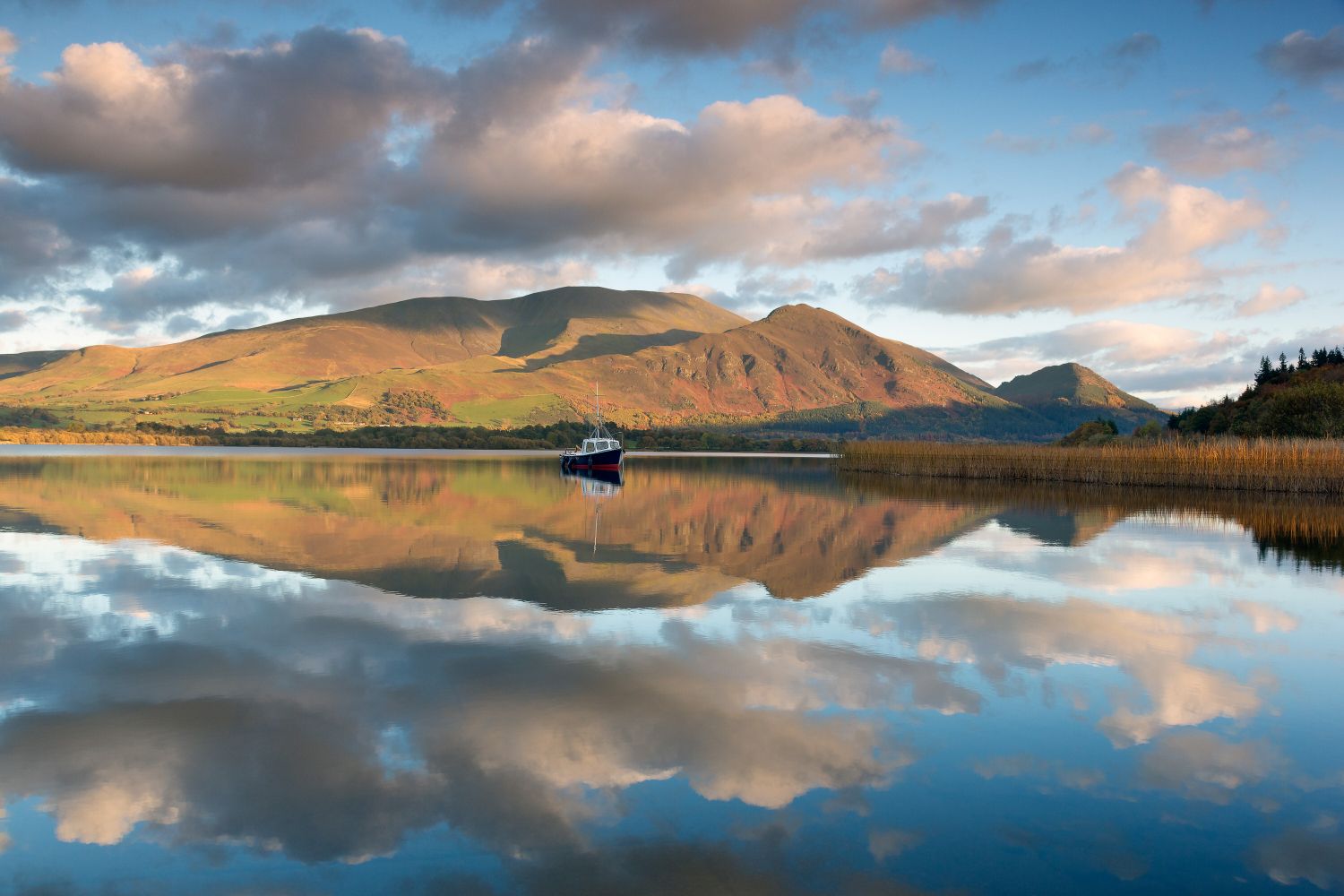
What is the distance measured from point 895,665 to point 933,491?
1493 inches

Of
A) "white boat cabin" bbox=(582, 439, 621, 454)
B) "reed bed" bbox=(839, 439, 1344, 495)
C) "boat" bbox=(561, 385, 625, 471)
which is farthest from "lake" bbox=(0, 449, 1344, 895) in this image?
"white boat cabin" bbox=(582, 439, 621, 454)

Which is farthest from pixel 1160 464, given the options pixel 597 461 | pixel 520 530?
pixel 520 530

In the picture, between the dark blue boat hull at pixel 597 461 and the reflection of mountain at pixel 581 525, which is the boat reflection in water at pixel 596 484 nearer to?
the dark blue boat hull at pixel 597 461

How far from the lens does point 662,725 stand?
826 centimetres

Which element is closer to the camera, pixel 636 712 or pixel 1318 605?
pixel 636 712

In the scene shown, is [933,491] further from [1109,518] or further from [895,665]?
[895,665]

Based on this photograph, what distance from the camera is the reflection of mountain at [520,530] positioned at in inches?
664

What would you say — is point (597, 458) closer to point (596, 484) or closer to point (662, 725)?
point (596, 484)

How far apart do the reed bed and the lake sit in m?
29.6

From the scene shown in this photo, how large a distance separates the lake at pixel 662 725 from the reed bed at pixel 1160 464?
97.2 feet

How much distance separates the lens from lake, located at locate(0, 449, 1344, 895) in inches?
226

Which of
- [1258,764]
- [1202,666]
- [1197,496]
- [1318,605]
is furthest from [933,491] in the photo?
[1258,764]

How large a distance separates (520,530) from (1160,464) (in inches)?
1647

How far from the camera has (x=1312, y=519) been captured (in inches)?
1252
